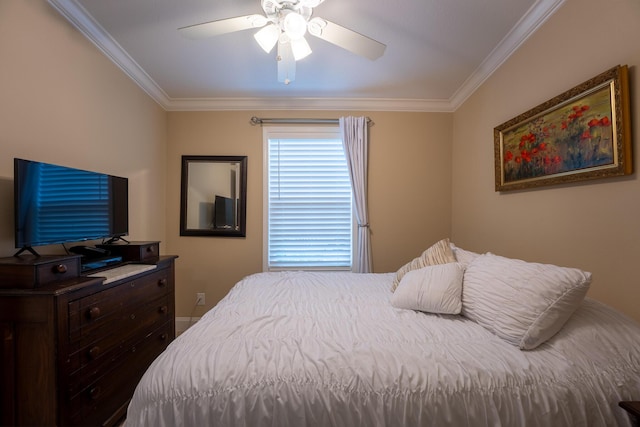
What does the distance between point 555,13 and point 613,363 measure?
1912 mm

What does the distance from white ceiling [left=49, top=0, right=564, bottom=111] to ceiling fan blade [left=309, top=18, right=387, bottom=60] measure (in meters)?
0.26

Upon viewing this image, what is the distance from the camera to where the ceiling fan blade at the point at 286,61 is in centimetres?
158

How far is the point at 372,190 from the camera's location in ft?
9.44

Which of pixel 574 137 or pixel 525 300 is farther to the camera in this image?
pixel 574 137

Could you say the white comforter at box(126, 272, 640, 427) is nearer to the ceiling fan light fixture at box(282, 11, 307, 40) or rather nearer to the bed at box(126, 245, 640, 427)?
the bed at box(126, 245, 640, 427)

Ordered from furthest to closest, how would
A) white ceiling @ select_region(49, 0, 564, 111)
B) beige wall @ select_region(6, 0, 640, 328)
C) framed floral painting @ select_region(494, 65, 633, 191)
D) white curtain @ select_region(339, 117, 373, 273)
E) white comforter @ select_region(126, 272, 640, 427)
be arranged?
white curtain @ select_region(339, 117, 373, 273) < white ceiling @ select_region(49, 0, 564, 111) < beige wall @ select_region(6, 0, 640, 328) < framed floral painting @ select_region(494, 65, 633, 191) < white comforter @ select_region(126, 272, 640, 427)

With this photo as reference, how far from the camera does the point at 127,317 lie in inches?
62.3

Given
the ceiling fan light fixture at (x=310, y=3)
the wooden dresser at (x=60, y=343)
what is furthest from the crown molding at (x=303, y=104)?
the wooden dresser at (x=60, y=343)

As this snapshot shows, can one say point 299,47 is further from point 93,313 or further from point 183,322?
point 183,322

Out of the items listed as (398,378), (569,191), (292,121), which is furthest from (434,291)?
(292,121)

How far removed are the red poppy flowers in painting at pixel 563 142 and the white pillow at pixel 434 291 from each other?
87 centimetres

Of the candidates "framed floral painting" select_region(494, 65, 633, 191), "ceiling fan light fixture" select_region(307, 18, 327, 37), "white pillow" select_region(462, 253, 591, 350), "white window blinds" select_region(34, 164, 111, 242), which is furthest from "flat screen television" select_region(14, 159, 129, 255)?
"framed floral painting" select_region(494, 65, 633, 191)

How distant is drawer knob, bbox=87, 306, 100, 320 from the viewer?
1.29 meters

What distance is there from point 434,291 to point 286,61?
1.68 metres
